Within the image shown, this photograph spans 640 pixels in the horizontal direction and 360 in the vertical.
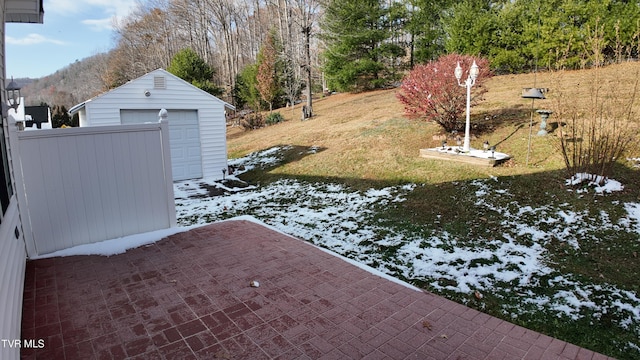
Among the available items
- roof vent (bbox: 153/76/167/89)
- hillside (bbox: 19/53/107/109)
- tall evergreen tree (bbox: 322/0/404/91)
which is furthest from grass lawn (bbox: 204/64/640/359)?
hillside (bbox: 19/53/107/109)

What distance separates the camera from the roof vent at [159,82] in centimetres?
983

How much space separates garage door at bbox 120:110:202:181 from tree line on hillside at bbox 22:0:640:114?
351 inches

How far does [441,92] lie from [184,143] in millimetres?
7110

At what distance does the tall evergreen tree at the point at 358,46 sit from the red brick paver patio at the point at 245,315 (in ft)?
64.7

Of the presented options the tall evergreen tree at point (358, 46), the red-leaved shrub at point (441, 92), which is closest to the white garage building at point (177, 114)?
the red-leaved shrub at point (441, 92)

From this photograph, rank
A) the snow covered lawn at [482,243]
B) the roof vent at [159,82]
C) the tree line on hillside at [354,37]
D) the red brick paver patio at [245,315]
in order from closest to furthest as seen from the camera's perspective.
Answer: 1. the red brick paver patio at [245,315]
2. the snow covered lawn at [482,243]
3. the roof vent at [159,82]
4. the tree line on hillside at [354,37]

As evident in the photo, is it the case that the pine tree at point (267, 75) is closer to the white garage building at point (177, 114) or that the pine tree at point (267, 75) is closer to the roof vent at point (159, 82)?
the white garage building at point (177, 114)

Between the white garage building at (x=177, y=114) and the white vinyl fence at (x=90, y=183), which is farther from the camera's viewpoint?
the white garage building at (x=177, y=114)

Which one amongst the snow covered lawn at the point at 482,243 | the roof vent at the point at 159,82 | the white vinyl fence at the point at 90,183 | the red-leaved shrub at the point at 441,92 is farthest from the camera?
the roof vent at the point at 159,82

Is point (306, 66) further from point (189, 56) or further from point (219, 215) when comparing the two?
point (219, 215)

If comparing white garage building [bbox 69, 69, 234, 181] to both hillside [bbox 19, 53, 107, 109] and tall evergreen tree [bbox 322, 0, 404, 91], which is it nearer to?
tall evergreen tree [bbox 322, 0, 404, 91]

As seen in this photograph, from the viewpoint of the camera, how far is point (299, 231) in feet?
18.9

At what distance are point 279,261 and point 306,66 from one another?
16.3 meters

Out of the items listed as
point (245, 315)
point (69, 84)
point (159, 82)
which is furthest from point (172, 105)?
point (69, 84)
